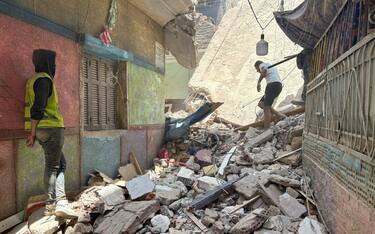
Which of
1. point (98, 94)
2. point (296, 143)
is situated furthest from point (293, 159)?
point (98, 94)

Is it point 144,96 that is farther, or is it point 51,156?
point 144,96

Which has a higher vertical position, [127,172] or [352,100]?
[352,100]

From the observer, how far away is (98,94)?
5.43 metres

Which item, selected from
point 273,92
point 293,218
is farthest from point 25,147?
point 273,92

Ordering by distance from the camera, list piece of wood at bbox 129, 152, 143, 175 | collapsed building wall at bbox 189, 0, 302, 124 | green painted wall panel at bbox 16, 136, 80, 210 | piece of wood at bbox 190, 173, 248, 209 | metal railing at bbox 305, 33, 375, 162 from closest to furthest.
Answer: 1. metal railing at bbox 305, 33, 375, 162
2. green painted wall panel at bbox 16, 136, 80, 210
3. piece of wood at bbox 190, 173, 248, 209
4. piece of wood at bbox 129, 152, 143, 175
5. collapsed building wall at bbox 189, 0, 302, 124

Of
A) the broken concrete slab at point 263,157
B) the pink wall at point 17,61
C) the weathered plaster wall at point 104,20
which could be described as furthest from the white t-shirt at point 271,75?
the pink wall at point 17,61

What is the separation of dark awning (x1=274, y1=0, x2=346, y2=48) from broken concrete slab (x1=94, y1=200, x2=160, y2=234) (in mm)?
4181

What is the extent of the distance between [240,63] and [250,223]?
558 inches

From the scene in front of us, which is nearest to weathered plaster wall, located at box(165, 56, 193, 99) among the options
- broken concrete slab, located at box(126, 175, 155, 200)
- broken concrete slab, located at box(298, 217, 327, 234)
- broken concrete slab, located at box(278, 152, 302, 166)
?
broken concrete slab, located at box(278, 152, 302, 166)

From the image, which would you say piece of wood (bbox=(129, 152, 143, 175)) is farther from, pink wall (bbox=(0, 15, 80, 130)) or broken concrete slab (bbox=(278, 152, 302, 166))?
broken concrete slab (bbox=(278, 152, 302, 166))

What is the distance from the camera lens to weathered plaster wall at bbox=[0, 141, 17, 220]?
10.8 feet

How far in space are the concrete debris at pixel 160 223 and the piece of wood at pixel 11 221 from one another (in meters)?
1.59

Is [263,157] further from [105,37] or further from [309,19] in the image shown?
[105,37]

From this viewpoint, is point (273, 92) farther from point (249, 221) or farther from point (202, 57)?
point (202, 57)
